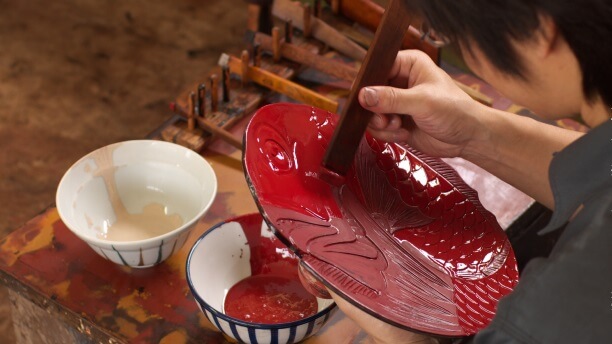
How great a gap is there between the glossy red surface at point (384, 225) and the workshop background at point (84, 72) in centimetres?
138

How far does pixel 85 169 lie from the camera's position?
1.30m

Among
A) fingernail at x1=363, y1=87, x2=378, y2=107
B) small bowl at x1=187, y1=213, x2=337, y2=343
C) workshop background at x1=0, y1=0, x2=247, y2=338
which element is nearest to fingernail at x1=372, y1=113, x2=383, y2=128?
fingernail at x1=363, y1=87, x2=378, y2=107

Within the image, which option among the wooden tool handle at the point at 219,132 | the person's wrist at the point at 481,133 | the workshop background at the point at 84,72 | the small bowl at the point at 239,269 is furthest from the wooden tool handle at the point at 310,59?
the workshop background at the point at 84,72

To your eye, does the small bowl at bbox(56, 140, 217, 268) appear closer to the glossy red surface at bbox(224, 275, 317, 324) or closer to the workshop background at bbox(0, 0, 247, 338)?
the glossy red surface at bbox(224, 275, 317, 324)

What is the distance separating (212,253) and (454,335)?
1.47ft

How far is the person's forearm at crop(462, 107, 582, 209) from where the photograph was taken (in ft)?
4.22

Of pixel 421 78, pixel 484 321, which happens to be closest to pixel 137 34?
pixel 421 78

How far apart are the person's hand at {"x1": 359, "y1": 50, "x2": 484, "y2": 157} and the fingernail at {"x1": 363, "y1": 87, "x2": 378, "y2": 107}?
27 millimetres

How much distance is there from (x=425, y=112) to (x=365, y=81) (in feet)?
0.46

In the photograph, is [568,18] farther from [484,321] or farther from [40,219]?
[40,219]

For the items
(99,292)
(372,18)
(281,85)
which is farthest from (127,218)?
(372,18)

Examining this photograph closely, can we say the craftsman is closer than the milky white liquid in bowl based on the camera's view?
Yes

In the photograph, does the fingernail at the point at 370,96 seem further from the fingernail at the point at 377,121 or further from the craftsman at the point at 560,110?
the craftsman at the point at 560,110

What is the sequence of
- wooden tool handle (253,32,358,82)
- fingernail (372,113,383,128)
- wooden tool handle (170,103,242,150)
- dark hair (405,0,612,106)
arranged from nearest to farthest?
dark hair (405,0,612,106)
fingernail (372,113,383,128)
wooden tool handle (170,103,242,150)
wooden tool handle (253,32,358,82)
